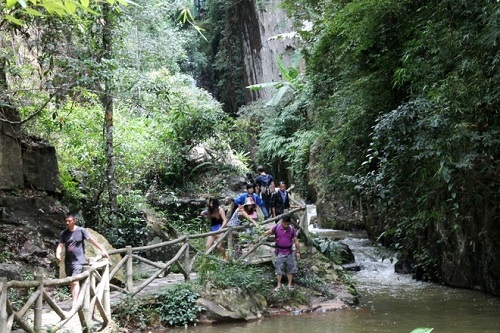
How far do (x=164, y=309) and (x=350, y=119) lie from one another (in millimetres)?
6227

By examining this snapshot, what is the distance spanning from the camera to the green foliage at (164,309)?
918 centimetres

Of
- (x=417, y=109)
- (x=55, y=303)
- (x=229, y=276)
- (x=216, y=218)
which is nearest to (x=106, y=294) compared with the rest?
(x=55, y=303)

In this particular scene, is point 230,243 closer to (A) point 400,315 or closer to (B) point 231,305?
(B) point 231,305

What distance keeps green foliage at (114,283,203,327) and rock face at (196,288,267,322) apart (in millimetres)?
182

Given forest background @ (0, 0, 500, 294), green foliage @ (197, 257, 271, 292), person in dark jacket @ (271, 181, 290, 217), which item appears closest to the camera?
forest background @ (0, 0, 500, 294)

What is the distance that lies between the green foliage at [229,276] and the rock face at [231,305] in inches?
5.6

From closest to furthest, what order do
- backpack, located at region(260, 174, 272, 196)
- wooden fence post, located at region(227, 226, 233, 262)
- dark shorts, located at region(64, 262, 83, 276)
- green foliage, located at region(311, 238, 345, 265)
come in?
dark shorts, located at region(64, 262, 83, 276) → wooden fence post, located at region(227, 226, 233, 262) → green foliage, located at region(311, 238, 345, 265) → backpack, located at region(260, 174, 272, 196)

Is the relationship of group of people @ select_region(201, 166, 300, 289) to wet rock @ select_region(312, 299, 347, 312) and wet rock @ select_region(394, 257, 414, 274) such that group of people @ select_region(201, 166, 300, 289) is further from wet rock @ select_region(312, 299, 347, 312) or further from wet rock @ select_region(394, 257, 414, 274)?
wet rock @ select_region(394, 257, 414, 274)

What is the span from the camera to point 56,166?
13.1m

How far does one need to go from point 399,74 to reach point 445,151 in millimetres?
2252

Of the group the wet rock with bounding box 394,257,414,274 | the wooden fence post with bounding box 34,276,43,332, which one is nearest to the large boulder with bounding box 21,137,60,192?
the wooden fence post with bounding box 34,276,43,332

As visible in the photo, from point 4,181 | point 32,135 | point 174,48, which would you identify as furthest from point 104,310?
point 174,48

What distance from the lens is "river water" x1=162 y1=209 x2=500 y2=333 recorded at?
359 inches

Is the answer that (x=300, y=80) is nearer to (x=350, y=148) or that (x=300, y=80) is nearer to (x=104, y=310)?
(x=350, y=148)
